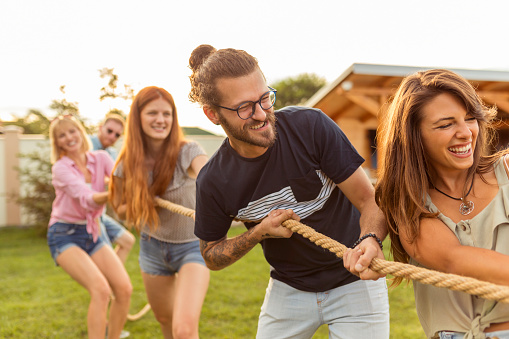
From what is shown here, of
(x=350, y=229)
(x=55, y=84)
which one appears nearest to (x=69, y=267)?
(x=350, y=229)

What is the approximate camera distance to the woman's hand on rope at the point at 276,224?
204cm

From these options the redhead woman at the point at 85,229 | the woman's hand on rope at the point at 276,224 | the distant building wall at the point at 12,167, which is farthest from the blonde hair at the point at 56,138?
the distant building wall at the point at 12,167

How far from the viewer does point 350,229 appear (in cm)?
231

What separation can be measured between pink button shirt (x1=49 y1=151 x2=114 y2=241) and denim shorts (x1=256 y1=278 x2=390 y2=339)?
2105 millimetres

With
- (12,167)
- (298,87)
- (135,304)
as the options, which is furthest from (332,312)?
(298,87)

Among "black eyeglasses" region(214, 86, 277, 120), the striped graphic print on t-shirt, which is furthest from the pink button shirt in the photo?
"black eyeglasses" region(214, 86, 277, 120)

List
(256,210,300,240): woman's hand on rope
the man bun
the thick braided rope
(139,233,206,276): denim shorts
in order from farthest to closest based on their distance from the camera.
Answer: (139,233,206,276): denim shorts
the man bun
(256,210,300,240): woman's hand on rope
the thick braided rope

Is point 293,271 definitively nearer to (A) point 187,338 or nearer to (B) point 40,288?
(A) point 187,338

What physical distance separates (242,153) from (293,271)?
62 centimetres

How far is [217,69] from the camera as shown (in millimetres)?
2141

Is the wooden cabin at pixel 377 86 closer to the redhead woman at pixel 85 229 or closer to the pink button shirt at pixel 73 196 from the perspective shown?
the redhead woman at pixel 85 229

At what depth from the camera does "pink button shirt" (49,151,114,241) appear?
3.92 metres

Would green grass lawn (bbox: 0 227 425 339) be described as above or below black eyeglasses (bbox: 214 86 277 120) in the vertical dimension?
below

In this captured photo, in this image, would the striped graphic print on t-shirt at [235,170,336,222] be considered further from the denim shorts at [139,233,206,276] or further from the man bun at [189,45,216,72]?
the denim shorts at [139,233,206,276]
